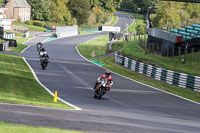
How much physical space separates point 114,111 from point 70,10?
13010cm

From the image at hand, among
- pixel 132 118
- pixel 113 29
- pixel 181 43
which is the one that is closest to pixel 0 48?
pixel 181 43

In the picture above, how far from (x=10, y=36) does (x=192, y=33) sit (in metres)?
47.2

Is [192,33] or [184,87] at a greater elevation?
[192,33]

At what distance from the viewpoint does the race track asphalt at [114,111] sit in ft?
46.2

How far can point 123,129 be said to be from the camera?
14.0 metres

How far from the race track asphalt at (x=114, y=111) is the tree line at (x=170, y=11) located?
2935 centimetres

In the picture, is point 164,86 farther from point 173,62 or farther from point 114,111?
point 114,111

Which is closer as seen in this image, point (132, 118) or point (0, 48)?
point (132, 118)

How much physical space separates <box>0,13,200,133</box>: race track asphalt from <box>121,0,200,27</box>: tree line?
29.4 meters

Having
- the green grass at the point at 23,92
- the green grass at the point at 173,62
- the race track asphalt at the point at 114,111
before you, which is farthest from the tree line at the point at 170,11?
the green grass at the point at 23,92

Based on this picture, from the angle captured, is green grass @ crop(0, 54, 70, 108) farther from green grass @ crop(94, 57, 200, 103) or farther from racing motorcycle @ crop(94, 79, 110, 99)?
green grass @ crop(94, 57, 200, 103)

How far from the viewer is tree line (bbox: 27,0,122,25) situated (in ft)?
433

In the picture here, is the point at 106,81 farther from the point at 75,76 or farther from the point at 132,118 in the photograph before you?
the point at 75,76

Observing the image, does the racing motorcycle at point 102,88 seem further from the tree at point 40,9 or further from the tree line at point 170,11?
the tree at point 40,9
